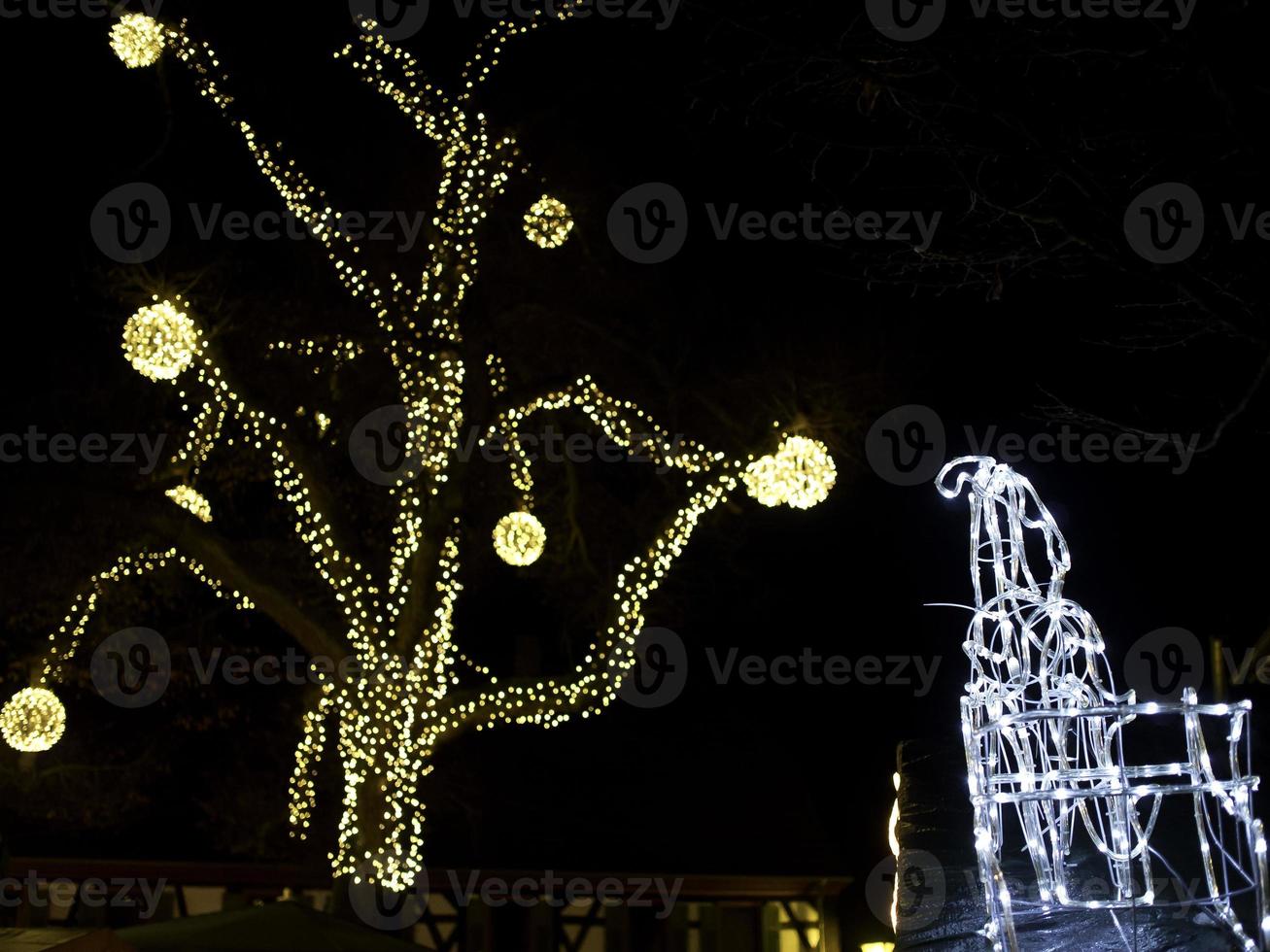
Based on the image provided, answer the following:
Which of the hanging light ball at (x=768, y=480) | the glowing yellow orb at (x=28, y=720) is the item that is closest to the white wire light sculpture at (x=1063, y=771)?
the hanging light ball at (x=768, y=480)

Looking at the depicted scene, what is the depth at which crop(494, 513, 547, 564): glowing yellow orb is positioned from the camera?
1159 centimetres

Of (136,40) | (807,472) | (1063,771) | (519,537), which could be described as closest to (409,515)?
(519,537)

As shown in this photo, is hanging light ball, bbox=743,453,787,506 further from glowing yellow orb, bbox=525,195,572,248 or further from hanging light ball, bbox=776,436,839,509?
glowing yellow orb, bbox=525,195,572,248

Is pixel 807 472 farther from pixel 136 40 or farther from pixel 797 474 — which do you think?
pixel 136 40

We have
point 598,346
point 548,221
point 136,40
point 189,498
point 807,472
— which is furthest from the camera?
point 598,346

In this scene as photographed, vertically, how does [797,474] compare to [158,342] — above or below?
below

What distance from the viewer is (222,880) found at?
52.5 feet

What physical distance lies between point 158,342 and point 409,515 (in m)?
2.42

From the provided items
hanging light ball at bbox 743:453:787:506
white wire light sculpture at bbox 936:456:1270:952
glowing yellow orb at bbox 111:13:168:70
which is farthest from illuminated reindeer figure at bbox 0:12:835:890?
white wire light sculpture at bbox 936:456:1270:952

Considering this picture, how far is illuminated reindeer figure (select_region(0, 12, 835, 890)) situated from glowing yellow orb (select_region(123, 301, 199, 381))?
390mm

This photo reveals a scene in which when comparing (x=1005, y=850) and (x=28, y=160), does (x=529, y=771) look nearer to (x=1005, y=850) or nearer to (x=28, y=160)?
(x=28, y=160)

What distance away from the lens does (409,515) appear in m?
11.9

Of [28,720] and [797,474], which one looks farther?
[28,720]

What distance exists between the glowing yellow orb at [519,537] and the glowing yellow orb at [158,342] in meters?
2.66
